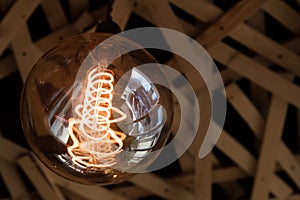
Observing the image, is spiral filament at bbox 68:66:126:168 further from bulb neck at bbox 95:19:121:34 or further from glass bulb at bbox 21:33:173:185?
bulb neck at bbox 95:19:121:34

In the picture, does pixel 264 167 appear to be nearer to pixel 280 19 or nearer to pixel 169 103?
pixel 280 19

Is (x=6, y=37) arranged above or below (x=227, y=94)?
above

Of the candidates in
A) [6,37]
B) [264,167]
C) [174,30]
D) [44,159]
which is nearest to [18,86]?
[6,37]

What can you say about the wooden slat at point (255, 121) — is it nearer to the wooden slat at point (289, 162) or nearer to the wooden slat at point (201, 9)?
the wooden slat at point (289, 162)

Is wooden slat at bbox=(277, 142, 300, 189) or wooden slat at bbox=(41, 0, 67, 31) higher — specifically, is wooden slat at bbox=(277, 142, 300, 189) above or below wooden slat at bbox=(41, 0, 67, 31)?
below

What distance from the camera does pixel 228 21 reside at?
2.49 metres

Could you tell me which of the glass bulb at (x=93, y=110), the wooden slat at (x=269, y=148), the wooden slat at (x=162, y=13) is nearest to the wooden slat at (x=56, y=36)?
the wooden slat at (x=162, y=13)

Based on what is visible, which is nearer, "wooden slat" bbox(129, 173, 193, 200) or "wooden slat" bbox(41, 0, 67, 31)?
Result: "wooden slat" bbox(41, 0, 67, 31)

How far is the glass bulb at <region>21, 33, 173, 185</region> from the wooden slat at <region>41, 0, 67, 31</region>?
1441mm

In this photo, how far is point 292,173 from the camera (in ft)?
9.80

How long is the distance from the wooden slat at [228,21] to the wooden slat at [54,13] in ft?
2.15

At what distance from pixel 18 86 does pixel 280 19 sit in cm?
136

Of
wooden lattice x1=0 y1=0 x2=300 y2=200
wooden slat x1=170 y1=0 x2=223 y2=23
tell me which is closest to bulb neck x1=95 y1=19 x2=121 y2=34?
wooden lattice x1=0 y1=0 x2=300 y2=200

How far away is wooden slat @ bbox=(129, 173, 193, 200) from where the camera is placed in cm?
294
